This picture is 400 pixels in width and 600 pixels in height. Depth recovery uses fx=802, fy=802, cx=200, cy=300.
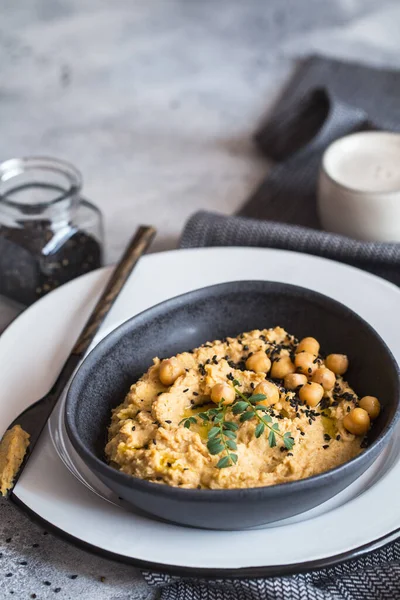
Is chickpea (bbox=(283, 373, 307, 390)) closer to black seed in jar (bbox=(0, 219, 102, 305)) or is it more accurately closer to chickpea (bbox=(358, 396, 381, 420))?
chickpea (bbox=(358, 396, 381, 420))

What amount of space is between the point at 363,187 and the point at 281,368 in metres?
0.92

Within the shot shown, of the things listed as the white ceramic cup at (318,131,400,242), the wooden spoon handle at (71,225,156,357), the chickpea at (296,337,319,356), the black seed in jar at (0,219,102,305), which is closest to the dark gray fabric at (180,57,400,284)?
the white ceramic cup at (318,131,400,242)

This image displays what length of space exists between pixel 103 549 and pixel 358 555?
0.46m

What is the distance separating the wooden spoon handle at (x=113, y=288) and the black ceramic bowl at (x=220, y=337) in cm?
14

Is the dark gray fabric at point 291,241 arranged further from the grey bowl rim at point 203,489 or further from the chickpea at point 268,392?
the chickpea at point 268,392

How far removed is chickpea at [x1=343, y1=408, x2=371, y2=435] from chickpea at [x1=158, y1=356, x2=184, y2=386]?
37cm

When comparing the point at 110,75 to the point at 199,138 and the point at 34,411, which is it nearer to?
the point at 199,138

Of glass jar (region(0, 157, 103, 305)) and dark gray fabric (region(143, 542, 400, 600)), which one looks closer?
dark gray fabric (region(143, 542, 400, 600))

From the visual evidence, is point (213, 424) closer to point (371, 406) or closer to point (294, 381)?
point (294, 381)

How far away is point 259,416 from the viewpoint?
1.58 metres

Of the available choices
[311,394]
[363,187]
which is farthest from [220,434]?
[363,187]

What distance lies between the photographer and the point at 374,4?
4.21 metres

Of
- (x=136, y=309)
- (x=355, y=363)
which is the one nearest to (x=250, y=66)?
(x=136, y=309)

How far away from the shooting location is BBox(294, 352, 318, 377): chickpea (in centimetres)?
180
